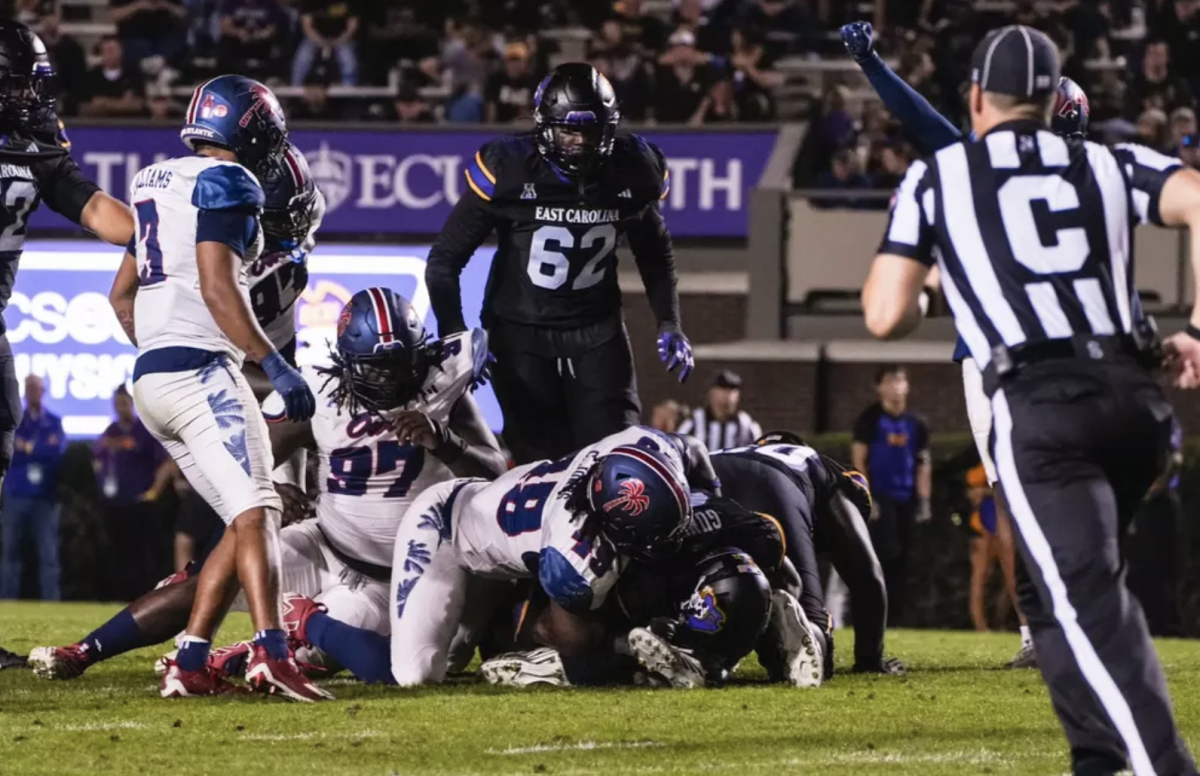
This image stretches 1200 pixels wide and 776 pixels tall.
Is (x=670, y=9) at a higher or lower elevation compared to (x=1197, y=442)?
higher

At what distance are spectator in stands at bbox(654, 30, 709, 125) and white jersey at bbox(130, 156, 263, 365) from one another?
918 cm

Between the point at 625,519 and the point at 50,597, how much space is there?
8.13m

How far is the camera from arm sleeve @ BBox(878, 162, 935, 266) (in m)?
4.19

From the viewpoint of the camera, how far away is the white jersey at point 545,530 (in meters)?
6.02

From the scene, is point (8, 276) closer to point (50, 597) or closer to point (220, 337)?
point (220, 337)

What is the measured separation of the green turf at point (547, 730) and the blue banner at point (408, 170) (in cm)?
804

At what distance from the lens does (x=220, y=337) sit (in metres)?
5.95

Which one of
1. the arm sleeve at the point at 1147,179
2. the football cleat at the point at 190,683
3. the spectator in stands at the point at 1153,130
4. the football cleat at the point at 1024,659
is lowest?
the football cleat at the point at 1024,659

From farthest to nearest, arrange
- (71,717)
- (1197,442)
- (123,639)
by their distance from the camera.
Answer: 1. (1197,442)
2. (123,639)
3. (71,717)

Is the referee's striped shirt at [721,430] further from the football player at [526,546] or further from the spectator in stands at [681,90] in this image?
the football player at [526,546]

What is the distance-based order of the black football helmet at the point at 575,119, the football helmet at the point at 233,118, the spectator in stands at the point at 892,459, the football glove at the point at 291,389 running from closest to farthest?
the football glove at the point at 291,389 < the football helmet at the point at 233,118 < the black football helmet at the point at 575,119 < the spectator in stands at the point at 892,459

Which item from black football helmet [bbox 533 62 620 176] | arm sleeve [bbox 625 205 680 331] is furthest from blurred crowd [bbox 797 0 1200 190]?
black football helmet [bbox 533 62 620 176]

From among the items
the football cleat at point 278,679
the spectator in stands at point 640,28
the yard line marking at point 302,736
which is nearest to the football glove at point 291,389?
the football cleat at point 278,679

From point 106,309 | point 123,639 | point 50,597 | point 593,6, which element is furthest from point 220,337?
point 593,6
